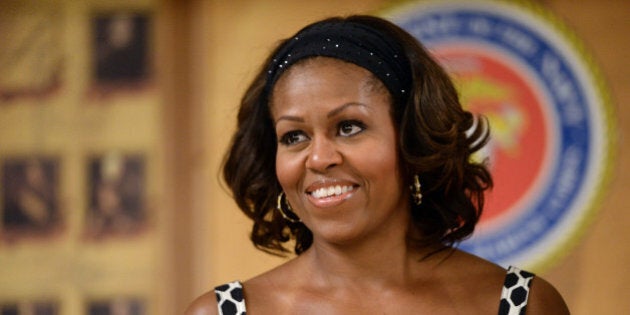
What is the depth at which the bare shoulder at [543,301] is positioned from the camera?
9.91ft

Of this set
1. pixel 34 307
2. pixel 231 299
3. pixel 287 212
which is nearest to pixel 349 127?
pixel 287 212

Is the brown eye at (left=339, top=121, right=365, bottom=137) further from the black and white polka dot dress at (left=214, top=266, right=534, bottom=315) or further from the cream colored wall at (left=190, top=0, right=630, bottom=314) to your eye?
the cream colored wall at (left=190, top=0, right=630, bottom=314)

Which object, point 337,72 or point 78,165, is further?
point 78,165

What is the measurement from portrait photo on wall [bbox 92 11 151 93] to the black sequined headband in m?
1.28

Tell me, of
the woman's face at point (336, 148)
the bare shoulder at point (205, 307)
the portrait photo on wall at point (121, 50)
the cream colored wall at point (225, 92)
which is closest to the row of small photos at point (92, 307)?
the cream colored wall at point (225, 92)

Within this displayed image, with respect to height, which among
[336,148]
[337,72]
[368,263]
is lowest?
[368,263]

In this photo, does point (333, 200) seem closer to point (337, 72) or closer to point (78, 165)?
point (337, 72)

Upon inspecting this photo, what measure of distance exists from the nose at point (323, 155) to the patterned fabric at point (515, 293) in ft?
1.70

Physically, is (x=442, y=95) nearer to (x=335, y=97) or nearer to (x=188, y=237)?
(x=335, y=97)

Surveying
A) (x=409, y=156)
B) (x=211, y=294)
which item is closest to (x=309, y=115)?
(x=409, y=156)

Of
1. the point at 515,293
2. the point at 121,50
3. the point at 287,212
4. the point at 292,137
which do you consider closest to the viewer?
the point at 292,137

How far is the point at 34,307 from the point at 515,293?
1864 millimetres

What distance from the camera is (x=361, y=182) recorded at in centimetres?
285

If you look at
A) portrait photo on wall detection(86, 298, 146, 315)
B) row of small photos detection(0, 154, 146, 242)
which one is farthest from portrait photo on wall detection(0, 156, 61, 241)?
portrait photo on wall detection(86, 298, 146, 315)
